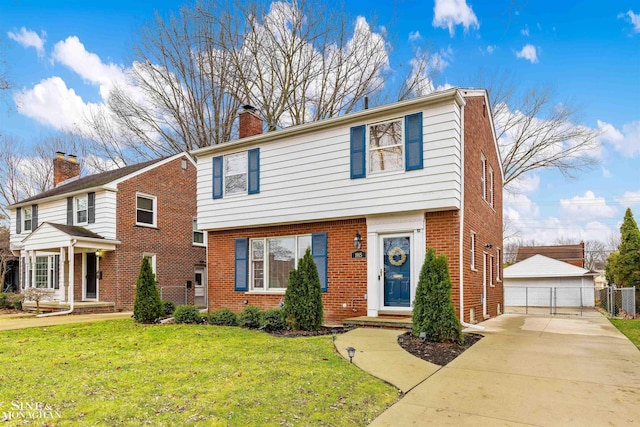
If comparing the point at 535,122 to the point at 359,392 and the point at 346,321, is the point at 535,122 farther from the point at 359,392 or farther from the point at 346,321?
the point at 359,392

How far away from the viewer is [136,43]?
72.0 ft

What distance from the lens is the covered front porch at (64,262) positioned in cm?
1510

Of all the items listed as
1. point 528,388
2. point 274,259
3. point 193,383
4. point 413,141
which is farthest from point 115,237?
point 528,388

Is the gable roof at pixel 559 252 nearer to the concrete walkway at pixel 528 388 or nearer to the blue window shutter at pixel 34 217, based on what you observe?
the concrete walkway at pixel 528 388

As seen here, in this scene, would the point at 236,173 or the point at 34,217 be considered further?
the point at 34,217

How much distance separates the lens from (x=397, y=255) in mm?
10148

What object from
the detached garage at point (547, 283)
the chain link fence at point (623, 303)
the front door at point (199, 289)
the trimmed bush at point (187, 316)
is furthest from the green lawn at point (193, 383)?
the detached garage at point (547, 283)

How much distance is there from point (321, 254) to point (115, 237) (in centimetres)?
915

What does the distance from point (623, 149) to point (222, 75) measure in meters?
20.1

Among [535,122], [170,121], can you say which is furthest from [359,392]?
[535,122]

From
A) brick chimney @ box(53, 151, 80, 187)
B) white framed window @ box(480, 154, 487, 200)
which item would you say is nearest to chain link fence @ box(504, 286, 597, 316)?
white framed window @ box(480, 154, 487, 200)

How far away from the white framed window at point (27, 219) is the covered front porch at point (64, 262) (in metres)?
1.57

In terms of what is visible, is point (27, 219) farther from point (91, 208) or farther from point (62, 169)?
point (91, 208)

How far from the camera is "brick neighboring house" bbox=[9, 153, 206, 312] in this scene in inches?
626
